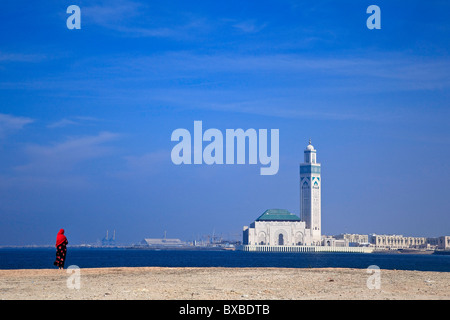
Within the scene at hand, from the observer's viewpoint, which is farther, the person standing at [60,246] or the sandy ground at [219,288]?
the person standing at [60,246]

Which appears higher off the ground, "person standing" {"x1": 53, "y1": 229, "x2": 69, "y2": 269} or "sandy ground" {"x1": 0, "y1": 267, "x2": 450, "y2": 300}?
"person standing" {"x1": 53, "y1": 229, "x2": 69, "y2": 269}

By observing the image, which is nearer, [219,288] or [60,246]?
[219,288]

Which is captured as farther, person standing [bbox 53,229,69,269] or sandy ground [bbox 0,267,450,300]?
person standing [bbox 53,229,69,269]

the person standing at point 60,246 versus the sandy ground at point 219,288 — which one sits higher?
the person standing at point 60,246

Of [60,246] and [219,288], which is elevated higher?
[60,246]
